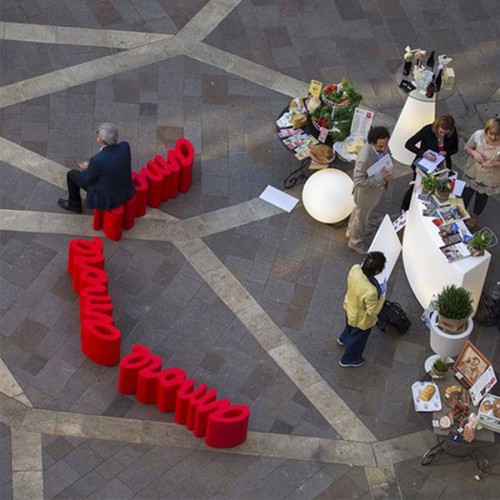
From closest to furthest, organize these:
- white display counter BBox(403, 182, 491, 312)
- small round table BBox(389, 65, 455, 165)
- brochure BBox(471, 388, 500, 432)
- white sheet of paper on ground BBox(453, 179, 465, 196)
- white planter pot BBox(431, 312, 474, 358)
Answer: brochure BBox(471, 388, 500, 432), white planter pot BBox(431, 312, 474, 358), white display counter BBox(403, 182, 491, 312), white sheet of paper on ground BBox(453, 179, 465, 196), small round table BBox(389, 65, 455, 165)

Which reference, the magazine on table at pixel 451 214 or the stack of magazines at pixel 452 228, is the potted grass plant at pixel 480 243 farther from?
the magazine on table at pixel 451 214

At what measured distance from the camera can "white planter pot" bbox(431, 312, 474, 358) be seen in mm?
11015

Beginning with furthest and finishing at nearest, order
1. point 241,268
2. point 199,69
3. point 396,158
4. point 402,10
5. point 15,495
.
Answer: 1. point 402,10
2. point 199,69
3. point 396,158
4. point 241,268
5. point 15,495

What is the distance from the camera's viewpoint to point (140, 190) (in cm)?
1238

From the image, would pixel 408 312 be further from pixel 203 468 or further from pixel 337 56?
pixel 337 56

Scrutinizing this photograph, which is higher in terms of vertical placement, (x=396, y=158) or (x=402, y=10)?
(x=402, y=10)

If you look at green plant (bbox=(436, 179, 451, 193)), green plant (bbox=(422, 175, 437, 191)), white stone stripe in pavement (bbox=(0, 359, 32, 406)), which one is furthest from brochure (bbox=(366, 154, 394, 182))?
white stone stripe in pavement (bbox=(0, 359, 32, 406))

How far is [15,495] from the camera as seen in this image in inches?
403

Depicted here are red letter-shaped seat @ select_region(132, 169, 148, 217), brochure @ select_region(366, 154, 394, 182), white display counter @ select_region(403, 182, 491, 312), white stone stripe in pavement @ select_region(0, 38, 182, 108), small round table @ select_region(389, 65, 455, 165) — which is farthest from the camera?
white stone stripe in pavement @ select_region(0, 38, 182, 108)

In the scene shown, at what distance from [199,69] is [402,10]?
3.37 m

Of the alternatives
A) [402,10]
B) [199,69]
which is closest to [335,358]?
[199,69]

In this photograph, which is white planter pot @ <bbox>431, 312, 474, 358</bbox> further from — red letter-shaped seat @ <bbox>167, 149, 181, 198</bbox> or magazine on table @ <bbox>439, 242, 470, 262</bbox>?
red letter-shaped seat @ <bbox>167, 149, 181, 198</bbox>

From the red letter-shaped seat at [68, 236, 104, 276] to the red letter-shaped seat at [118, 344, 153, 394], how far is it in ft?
4.26

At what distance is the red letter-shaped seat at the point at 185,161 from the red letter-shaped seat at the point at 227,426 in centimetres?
343
